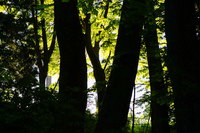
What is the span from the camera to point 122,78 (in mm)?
5281

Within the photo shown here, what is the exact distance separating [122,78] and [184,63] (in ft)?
7.30

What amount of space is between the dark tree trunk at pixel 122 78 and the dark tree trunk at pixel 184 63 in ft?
5.10

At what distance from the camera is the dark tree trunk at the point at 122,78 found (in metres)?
5.06

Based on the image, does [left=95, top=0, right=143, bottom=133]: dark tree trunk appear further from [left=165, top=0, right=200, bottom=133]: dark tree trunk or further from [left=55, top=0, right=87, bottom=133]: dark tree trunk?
[left=165, top=0, right=200, bottom=133]: dark tree trunk

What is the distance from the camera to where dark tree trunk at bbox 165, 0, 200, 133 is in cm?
304

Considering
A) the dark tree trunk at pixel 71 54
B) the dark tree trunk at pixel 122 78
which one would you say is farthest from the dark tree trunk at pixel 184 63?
the dark tree trunk at pixel 71 54

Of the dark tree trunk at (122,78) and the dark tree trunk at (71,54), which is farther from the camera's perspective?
the dark tree trunk at (71,54)

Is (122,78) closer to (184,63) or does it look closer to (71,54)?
(71,54)

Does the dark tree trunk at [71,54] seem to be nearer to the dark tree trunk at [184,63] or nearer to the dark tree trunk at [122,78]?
the dark tree trunk at [122,78]

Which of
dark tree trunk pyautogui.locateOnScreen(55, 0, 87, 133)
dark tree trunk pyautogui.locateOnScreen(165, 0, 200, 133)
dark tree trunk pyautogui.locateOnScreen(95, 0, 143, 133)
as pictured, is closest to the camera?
dark tree trunk pyautogui.locateOnScreen(165, 0, 200, 133)

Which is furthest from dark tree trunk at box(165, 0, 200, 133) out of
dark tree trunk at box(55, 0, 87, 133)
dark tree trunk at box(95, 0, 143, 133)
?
dark tree trunk at box(55, 0, 87, 133)

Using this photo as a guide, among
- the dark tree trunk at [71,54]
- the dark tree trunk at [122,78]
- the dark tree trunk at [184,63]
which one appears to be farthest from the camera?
the dark tree trunk at [71,54]

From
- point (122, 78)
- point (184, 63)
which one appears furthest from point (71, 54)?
point (184, 63)

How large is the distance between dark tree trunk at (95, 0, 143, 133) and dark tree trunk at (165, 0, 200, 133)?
1554 mm
